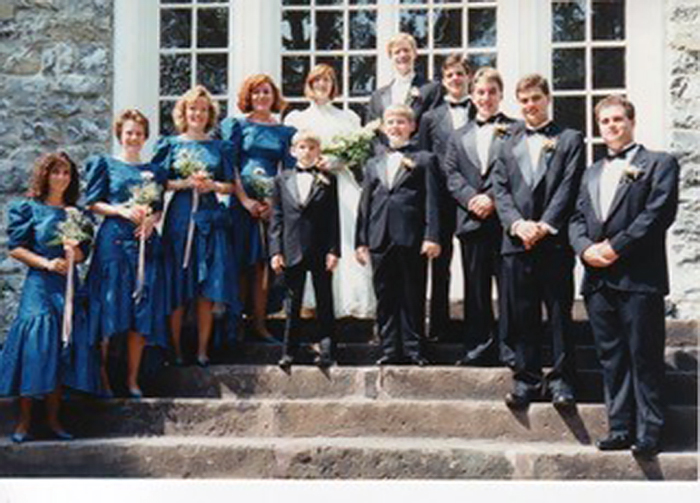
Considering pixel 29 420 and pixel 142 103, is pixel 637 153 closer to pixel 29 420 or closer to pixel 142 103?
pixel 29 420

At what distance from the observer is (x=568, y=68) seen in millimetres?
6516

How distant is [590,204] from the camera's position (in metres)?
4.47

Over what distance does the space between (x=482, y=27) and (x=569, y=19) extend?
19.0 inches

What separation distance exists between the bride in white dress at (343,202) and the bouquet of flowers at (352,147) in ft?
0.28

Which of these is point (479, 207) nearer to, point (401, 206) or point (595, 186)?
point (401, 206)

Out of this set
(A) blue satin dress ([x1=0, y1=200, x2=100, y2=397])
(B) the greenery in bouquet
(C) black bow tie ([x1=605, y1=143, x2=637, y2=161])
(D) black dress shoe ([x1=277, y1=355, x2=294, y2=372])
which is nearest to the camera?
(C) black bow tie ([x1=605, y1=143, x2=637, y2=161])

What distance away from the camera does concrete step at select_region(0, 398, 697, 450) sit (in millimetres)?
4570

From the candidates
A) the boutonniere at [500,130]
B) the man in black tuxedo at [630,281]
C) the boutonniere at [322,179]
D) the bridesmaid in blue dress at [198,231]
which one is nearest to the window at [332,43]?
the bridesmaid in blue dress at [198,231]

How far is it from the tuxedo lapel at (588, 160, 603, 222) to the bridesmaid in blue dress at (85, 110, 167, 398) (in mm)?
1781

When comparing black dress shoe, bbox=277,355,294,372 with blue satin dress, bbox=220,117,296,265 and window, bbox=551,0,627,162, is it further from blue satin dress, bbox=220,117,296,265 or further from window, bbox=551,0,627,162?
window, bbox=551,0,627,162

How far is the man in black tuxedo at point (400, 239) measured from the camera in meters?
4.89

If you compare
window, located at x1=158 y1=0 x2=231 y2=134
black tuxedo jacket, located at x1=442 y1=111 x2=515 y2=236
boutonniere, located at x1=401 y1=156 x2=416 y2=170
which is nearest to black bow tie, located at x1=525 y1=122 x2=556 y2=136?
black tuxedo jacket, located at x1=442 y1=111 x2=515 y2=236

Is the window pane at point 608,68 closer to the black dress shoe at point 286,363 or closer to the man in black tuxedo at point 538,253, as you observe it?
the man in black tuxedo at point 538,253

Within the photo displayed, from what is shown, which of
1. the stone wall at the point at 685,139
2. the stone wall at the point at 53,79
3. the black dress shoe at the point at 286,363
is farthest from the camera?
the stone wall at the point at 53,79
